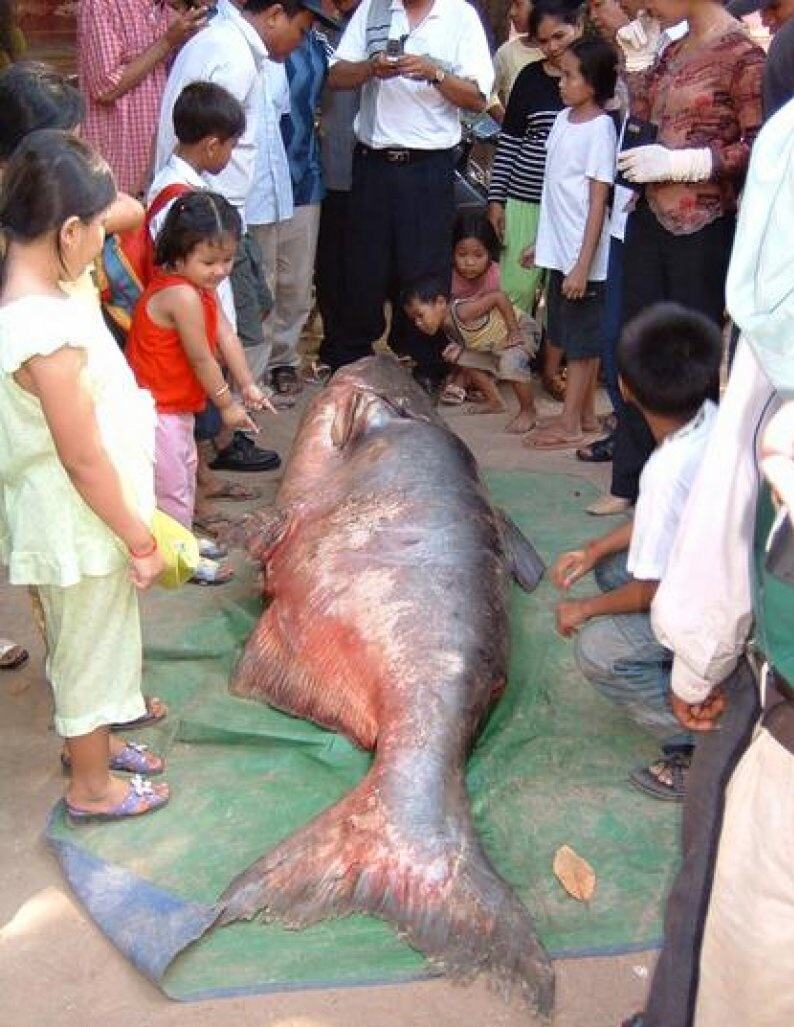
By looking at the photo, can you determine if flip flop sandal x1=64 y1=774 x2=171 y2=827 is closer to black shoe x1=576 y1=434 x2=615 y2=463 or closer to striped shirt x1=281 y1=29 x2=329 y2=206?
black shoe x1=576 y1=434 x2=615 y2=463

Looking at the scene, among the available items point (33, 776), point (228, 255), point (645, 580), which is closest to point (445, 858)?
point (645, 580)

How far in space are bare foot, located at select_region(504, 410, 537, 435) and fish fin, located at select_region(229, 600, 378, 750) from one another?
2392 mm

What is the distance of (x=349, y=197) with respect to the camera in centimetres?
621

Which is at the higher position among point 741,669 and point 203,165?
point 203,165

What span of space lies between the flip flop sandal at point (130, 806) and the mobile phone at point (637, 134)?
2546 mm

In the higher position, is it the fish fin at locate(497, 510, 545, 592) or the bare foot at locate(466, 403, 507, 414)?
the fish fin at locate(497, 510, 545, 592)

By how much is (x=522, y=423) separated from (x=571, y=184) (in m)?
1.08

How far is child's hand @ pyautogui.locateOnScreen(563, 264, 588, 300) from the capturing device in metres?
5.50

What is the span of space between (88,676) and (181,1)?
151 inches

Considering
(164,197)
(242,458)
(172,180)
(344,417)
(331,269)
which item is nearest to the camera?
(164,197)

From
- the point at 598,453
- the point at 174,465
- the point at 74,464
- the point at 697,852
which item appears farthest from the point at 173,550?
the point at 598,453

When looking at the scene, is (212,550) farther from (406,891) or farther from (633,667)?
(406,891)

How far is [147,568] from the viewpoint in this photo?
2.88 m

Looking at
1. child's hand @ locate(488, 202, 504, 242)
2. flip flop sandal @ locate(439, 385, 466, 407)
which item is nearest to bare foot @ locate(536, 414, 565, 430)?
flip flop sandal @ locate(439, 385, 466, 407)
